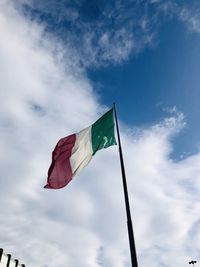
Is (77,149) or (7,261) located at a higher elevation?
(7,261)

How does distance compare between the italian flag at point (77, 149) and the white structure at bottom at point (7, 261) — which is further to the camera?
the white structure at bottom at point (7, 261)

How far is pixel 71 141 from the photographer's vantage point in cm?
1396

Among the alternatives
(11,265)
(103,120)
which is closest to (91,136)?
(103,120)

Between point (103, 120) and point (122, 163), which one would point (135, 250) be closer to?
point (122, 163)

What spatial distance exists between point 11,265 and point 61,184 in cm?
2081

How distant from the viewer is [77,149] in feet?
44.6

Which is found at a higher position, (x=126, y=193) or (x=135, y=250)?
(x=126, y=193)

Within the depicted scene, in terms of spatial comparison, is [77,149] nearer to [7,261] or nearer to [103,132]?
[103,132]

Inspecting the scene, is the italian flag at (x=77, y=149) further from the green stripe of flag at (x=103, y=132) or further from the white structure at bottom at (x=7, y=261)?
the white structure at bottom at (x=7, y=261)

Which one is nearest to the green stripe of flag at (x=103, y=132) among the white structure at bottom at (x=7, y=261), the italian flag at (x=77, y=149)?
the italian flag at (x=77, y=149)

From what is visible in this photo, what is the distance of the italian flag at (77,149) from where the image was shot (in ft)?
42.1

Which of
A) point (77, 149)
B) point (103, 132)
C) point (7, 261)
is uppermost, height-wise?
point (7, 261)

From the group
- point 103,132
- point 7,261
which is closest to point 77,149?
point 103,132

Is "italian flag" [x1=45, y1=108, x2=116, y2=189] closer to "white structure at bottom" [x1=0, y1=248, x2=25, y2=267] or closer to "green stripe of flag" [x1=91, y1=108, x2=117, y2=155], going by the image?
"green stripe of flag" [x1=91, y1=108, x2=117, y2=155]
